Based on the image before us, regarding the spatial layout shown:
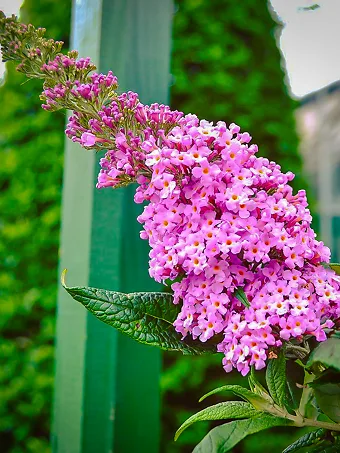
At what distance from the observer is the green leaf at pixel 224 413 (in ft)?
1.76

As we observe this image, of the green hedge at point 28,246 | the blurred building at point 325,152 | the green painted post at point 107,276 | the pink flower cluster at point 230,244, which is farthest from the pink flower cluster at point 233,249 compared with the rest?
the blurred building at point 325,152

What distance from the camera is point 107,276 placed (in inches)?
43.9

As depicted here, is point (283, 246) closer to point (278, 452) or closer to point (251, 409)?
point (251, 409)

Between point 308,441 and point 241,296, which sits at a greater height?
point 241,296

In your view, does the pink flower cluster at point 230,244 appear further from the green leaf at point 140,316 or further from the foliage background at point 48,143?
the foliage background at point 48,143

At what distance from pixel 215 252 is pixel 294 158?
1.73 meters

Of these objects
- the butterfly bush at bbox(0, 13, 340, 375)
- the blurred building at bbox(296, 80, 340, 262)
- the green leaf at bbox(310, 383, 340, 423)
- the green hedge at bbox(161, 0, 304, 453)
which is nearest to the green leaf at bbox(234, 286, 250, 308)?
the butterfly bush at bbox(0, 13, 340, 375)

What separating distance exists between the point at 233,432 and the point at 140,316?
0.48 ft

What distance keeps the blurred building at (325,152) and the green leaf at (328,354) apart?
12.6 feet

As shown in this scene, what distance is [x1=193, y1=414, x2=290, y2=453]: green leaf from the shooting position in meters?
0.53

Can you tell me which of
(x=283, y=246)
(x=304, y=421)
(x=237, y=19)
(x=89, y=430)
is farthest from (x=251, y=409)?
(x=237, y=19)

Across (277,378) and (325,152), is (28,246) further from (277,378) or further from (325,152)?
(325,152)

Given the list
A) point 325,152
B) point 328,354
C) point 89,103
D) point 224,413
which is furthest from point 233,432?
point 325,152

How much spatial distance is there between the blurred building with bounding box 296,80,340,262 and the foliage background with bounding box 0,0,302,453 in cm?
223
